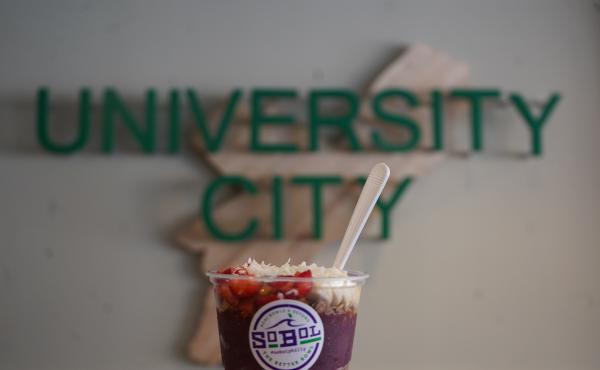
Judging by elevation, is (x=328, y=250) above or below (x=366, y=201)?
below

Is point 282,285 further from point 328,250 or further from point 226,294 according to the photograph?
point 328,250

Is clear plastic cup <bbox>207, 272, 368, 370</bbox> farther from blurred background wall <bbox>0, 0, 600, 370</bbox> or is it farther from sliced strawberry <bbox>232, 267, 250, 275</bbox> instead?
blurred background wall <bbox>0, 0, 600, 370</bbox>

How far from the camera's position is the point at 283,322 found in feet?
2.69

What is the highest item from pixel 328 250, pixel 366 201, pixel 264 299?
pixel 366 201

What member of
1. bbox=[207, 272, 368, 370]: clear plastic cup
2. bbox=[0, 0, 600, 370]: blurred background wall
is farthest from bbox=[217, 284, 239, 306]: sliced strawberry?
bbox=[0, 0, 600, 370]: blurred background wall

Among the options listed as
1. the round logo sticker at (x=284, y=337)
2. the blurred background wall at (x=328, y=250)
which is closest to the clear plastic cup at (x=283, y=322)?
the round logo sticker at (x=284, y=337)

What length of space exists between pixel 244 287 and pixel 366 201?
0.22m

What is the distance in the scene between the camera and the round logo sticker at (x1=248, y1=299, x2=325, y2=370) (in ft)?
2.67

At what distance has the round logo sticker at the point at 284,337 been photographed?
2.67 ft

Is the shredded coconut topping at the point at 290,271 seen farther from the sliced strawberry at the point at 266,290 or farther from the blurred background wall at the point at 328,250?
the blurred background wall at the point at 328,250

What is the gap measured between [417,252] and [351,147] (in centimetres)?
52

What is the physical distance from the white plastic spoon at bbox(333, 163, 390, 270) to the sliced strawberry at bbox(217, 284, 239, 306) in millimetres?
163

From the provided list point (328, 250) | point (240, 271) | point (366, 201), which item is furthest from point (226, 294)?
point (328, 250)

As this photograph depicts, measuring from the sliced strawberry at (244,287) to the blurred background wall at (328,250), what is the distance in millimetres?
1671
